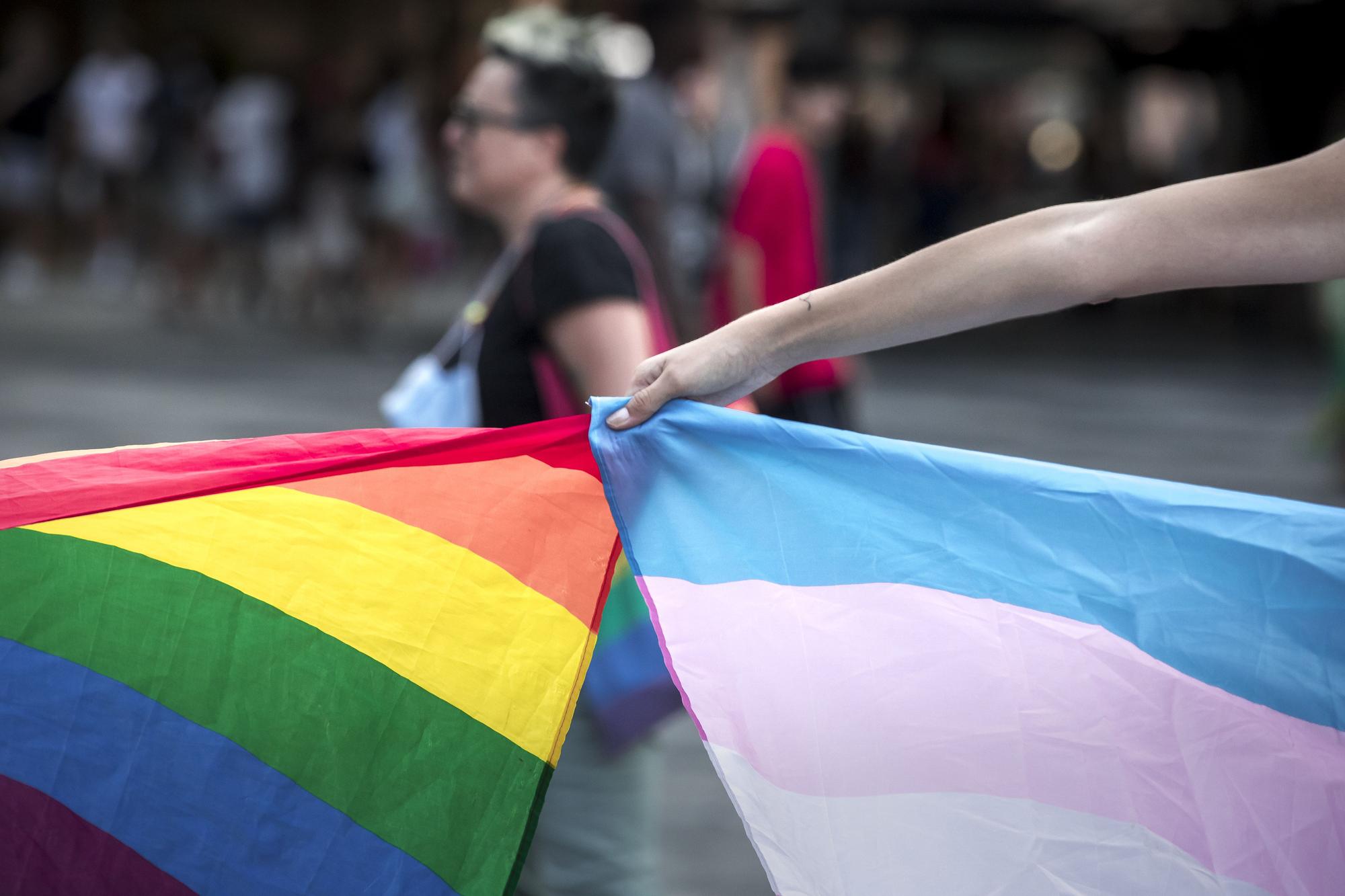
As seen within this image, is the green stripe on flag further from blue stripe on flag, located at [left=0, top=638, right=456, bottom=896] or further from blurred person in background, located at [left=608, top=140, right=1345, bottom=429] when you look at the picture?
blurred person in background, located at [left=608, top=140, right=1345, bottom=429]

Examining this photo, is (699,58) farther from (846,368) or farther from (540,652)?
(540,652)

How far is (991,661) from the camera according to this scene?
179 cm

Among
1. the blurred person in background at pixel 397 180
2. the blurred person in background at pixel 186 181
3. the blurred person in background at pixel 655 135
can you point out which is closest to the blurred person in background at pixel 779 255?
the blurred person in background at pixel 655 135

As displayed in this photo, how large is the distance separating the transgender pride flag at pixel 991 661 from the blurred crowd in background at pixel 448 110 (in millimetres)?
3728

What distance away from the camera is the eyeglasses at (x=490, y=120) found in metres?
2.87

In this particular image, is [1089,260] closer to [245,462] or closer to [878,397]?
[245,462]

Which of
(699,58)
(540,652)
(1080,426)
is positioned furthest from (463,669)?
(1080,426)

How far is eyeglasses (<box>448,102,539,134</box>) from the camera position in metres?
2.87

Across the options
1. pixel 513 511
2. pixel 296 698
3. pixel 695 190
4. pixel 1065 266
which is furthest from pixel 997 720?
pixel 695 190

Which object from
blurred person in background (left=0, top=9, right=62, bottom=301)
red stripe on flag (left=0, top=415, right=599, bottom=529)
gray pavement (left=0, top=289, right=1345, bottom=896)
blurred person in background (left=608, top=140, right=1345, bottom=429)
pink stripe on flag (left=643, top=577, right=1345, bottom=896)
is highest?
blurred person in background (left=0, top=9, right=62, bottom=301)

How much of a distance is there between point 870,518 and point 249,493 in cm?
72

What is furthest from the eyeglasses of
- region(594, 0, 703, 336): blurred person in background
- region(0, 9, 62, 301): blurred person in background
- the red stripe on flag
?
region(0, 9, 62, 301): blurred person in background

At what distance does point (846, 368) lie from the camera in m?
5.81

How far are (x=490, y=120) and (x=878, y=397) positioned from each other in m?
8.59
